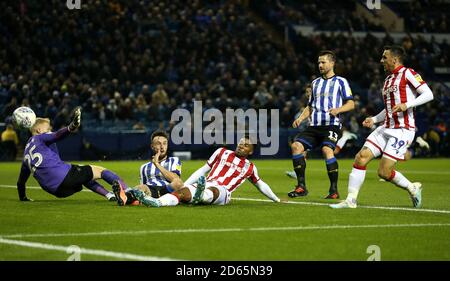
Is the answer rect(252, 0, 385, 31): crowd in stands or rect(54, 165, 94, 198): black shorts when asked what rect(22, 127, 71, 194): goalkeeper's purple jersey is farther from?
rect(252, 0, 385, 31): crowd in stands

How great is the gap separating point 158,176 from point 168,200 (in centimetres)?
78

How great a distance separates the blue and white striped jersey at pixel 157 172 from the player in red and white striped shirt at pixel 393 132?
2286mm

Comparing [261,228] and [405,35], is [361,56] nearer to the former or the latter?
[405,35]

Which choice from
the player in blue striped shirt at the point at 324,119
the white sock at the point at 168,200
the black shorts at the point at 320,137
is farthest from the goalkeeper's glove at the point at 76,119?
the black shorts at the point at 320,137

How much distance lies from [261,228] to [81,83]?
2112 cm

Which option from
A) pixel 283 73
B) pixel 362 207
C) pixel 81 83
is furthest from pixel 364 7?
pixel 362 207

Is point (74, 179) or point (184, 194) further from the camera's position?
point (74, 179)

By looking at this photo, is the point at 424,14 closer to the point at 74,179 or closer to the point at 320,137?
the point at 320,137

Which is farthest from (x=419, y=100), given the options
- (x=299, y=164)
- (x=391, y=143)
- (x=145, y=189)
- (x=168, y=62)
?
(x=168, y=62)

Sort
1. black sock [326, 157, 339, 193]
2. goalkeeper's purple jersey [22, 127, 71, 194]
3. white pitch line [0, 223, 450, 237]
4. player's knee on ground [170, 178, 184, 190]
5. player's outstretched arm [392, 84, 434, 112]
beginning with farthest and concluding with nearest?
black sock [326, 157, 339, 193] → goalkeeper's purple jersey [22, 127, 71, 194] → player's knee on ground [170, 178, 184, 190] → player's outstretched arm [392, 84, 434, 112] → white pitch line [0, 223, 450, 237]

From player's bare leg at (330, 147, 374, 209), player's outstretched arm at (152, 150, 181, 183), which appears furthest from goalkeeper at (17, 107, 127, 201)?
player's bare leg at (330, 147, 374, 209)

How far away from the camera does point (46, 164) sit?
12.1 meters

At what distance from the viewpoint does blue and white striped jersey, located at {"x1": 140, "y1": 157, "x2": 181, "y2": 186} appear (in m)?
12.1

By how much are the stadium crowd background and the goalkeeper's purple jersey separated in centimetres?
1527
